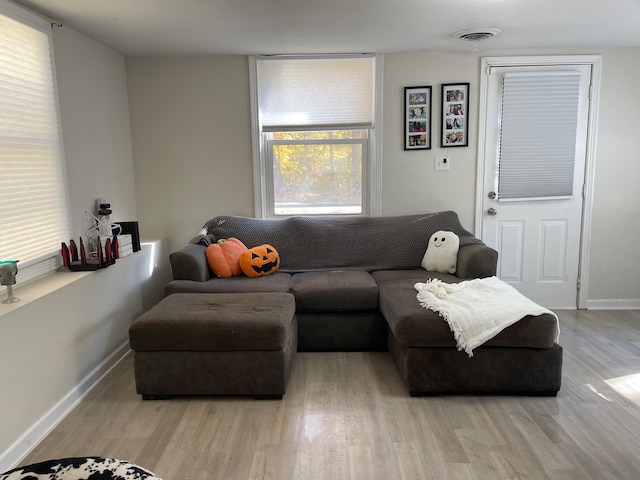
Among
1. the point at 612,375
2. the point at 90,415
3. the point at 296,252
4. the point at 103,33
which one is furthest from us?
the point at 296,252

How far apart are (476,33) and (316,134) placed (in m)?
1.51

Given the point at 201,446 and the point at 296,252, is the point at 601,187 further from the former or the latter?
the point at 201,446

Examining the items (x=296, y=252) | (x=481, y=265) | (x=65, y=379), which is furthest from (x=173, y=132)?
(x=481, y=265)

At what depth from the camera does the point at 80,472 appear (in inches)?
60.4

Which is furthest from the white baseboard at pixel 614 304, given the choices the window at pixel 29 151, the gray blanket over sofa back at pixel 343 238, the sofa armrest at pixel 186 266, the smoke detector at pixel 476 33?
the window at pixel 29 151

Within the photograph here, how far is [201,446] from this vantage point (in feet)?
7.41

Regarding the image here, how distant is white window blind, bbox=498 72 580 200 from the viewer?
4.05 m

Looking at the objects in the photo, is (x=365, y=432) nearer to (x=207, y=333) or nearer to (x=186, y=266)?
(x=207, y=333)

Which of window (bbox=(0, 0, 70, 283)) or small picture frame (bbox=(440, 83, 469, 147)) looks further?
small picture frame (bbox=(440, 83, 469, 147))

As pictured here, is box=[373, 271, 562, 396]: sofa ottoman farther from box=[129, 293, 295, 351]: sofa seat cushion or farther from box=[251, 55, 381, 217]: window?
Answer: box=[251, 55, 381, 217]: window

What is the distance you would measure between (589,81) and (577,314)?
6.55 ft

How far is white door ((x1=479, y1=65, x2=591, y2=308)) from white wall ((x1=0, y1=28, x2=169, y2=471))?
2999 mm

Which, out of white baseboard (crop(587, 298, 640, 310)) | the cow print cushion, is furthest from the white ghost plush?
the cow print cushion

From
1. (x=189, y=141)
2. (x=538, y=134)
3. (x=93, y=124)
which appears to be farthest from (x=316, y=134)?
(x=538, y=134)
